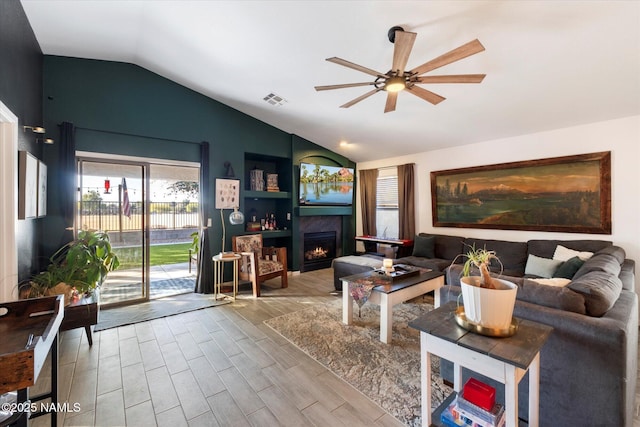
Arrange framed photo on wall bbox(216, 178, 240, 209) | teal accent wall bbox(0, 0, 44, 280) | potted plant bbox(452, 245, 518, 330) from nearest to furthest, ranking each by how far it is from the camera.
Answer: potted plant bbox(452, 245, 518, 330) < teal accent wall bbox(0, 0, 44, 280) < framed photo on wall bbox(216, 178, 240, 209)

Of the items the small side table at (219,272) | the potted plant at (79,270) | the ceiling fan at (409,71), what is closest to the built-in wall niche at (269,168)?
the small side table at (219,272)

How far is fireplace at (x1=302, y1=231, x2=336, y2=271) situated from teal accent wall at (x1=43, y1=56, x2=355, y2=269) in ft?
5.23

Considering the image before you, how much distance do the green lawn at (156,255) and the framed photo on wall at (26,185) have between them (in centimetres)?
153

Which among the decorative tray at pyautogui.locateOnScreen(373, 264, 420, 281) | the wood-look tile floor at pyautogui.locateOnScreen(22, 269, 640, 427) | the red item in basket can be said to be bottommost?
the wood-look tile floor at pyautogui.locateOnScreen(22, 269, 640, 427)

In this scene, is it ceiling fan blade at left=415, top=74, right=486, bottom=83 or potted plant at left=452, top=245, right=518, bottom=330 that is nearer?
potted plant at left=452, top=245, right=518, bottom=330

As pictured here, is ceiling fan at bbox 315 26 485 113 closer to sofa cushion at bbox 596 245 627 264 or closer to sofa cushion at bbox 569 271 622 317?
sofa cushion at bbox 569 271 622 317

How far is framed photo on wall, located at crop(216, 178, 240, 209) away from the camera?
4.59 meters

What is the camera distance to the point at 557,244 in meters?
3.76

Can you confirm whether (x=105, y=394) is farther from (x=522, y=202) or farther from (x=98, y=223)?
(x=522, y=202)

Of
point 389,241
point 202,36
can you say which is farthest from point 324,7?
point 389,241

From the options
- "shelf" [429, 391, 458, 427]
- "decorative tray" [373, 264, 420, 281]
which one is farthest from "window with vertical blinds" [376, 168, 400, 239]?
"shelf" [429, 391, 458, 427]

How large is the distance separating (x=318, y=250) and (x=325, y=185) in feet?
4.84

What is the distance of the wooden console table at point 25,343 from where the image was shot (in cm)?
99

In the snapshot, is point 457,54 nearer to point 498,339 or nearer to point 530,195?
point 498,339
